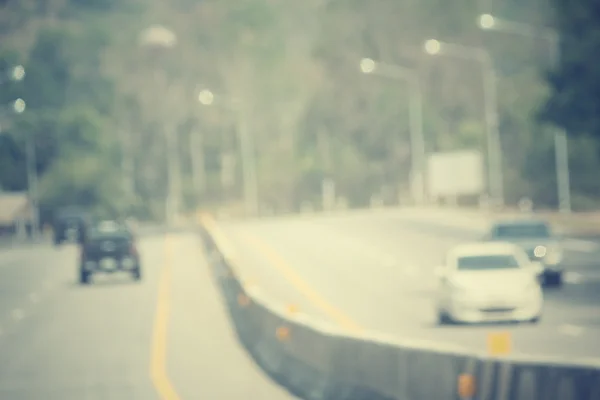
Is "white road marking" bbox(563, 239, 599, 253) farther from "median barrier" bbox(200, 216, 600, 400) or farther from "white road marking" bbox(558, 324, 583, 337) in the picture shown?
"median barrier" bbox(200, 216, 600, 400)

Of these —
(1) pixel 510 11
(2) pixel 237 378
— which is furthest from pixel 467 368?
(1) pixel 510 11

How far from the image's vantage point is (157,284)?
49.0 m

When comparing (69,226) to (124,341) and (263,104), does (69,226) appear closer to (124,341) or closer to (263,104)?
(124,341)

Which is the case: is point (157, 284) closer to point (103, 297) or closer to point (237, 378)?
point (103, 297)

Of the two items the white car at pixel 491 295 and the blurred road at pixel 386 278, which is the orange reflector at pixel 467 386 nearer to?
the blurred road at pixel 386 278

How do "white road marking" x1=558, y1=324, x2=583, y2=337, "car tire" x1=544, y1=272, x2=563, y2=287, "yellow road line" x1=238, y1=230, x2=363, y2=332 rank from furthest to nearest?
"car tire" x1=544, y1=272, x2=563, y2=287 < "yellow road line" x1=238, y1=230, x2=363, y2=332 < "white road marking" x1=558, y1=324, x2=583, y2=337

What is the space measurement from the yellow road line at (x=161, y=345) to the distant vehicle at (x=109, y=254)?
125cm

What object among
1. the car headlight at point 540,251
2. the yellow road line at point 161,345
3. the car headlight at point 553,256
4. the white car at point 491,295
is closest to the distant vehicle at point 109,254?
the yellow road line at point 161,345

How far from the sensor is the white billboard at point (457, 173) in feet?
307

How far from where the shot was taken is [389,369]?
50.1ft

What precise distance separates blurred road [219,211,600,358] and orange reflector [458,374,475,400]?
11.7m

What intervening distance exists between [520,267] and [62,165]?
9887 centimetres

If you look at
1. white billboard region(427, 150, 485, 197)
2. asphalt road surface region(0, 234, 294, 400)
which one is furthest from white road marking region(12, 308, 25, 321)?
white billboard region(427, 150, 485, 197)

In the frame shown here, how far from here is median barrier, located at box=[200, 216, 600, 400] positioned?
10898mm
